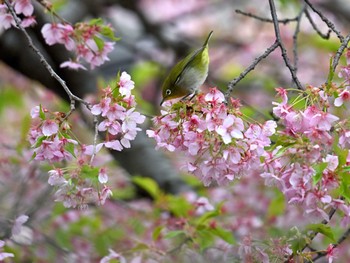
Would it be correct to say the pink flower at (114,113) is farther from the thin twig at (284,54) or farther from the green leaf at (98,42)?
the green leaf at (98,42)

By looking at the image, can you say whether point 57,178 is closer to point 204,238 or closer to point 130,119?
point 130,119

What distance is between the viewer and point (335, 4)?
4.36 metres

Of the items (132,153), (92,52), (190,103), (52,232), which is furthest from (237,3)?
(190,103)

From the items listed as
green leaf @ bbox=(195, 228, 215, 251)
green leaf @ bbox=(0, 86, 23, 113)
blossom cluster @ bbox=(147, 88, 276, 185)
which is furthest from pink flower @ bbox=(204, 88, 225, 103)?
green leaf @ bbox=(0, 86, 23, 113)

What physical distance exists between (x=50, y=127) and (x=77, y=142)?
7cm

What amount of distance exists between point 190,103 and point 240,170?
20cm

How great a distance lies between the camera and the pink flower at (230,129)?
4.74 feet

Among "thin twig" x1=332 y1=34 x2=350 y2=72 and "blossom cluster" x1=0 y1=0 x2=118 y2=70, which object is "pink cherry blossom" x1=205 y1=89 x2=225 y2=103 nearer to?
"thin twig" x1=332 y1=34 x2=350 y2=72

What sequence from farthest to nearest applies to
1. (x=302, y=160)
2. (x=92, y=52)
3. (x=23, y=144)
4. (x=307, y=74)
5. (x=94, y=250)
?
(x=307, y=74), (x=94, y=250), (x=23, y=144), (x=92, y=52), (x=302, y=160)

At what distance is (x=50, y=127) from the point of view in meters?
1.53

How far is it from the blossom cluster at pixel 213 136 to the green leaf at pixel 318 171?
0.44ft

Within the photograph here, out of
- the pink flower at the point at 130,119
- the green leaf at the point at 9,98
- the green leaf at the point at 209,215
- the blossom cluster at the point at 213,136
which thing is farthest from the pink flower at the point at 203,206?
the green leaf at the point at 9,98

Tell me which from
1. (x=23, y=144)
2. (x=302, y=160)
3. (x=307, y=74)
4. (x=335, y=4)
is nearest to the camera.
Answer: (x=302, y=160)

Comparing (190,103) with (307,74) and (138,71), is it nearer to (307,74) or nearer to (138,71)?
(138,71)
